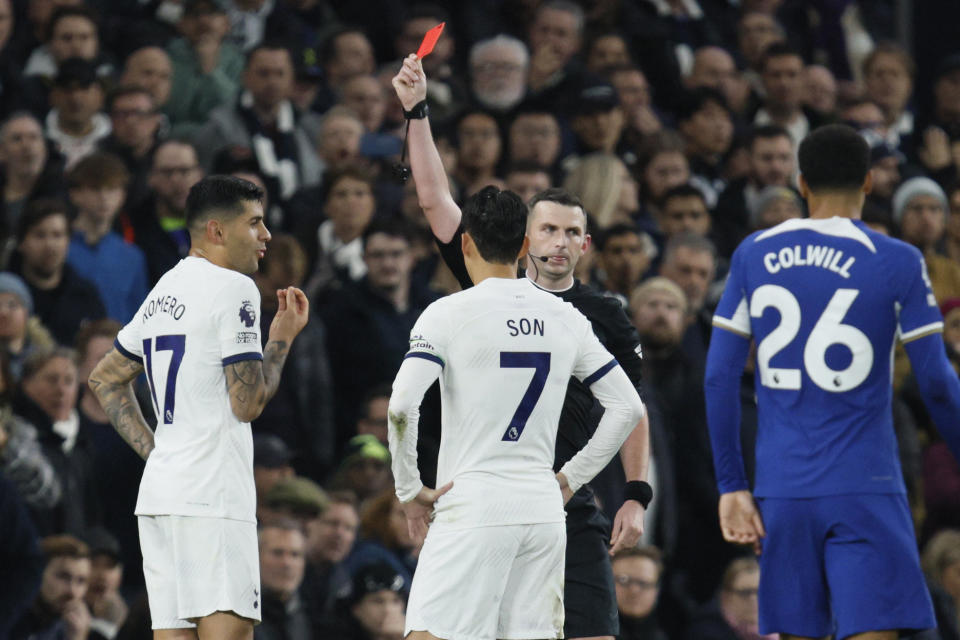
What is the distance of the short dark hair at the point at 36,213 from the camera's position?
10195 millimetres

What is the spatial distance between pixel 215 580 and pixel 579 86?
8.31 metres

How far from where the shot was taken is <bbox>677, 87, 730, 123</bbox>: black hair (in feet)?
48.1

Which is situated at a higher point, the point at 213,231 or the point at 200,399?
the point at 213,231

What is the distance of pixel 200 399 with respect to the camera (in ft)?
20.8

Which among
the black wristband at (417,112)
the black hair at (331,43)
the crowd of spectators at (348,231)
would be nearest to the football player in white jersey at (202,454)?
the black wristband at (417,112)

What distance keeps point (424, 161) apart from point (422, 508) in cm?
154

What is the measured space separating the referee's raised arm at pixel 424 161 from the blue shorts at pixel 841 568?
1655 mm

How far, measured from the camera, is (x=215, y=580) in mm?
6309

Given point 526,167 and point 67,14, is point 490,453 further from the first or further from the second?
point 67,14

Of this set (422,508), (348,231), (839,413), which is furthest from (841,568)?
(348,231)

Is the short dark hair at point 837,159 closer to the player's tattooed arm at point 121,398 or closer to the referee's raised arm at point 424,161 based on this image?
the referee's raised arm at point 424,161

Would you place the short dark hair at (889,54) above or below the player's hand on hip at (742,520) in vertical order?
above

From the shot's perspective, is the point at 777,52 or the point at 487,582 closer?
the point at 487,582

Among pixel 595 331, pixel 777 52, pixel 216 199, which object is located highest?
pixel 777 52
